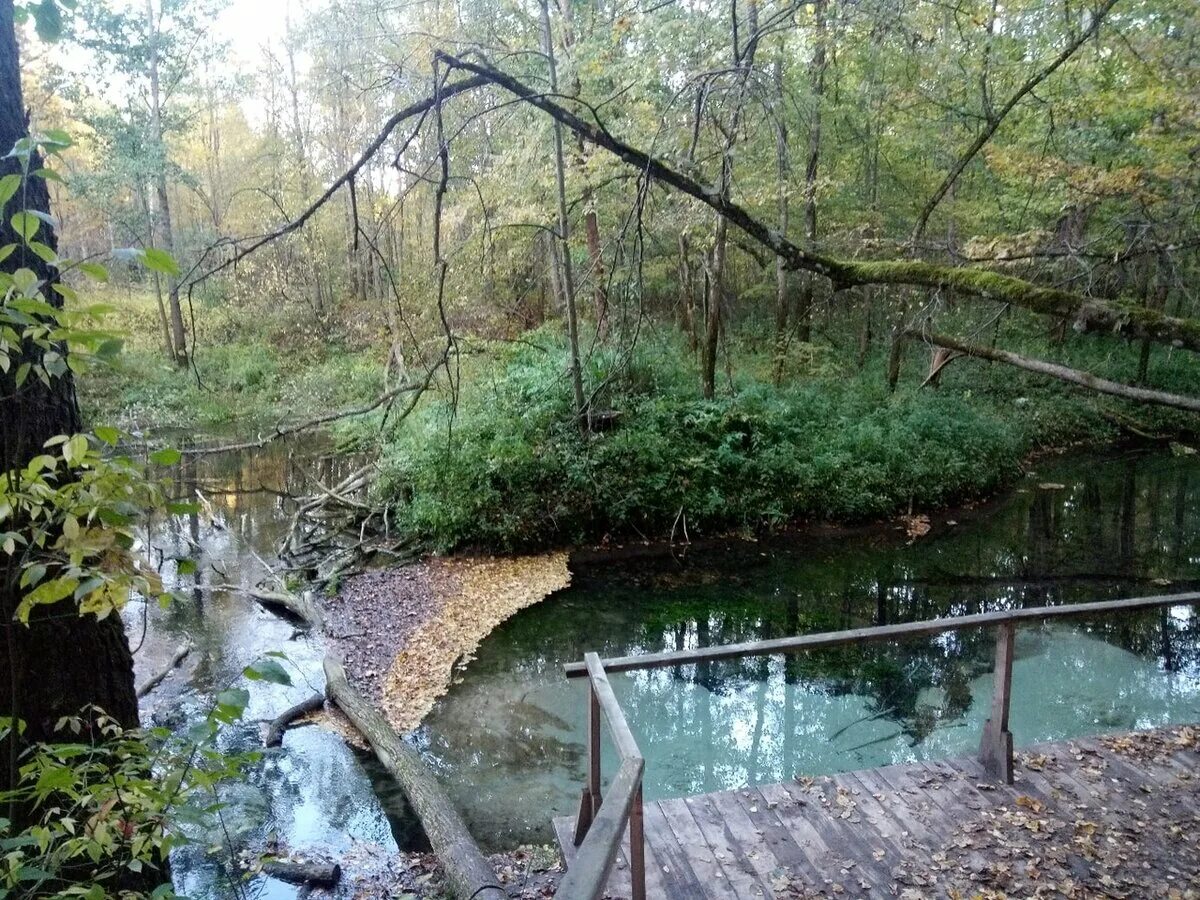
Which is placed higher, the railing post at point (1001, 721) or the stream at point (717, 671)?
the railing post at point (1001, 721)

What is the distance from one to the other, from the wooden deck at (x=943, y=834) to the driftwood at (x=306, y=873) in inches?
88.0

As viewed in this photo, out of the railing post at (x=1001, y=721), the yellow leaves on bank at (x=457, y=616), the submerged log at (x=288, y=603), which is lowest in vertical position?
the yellow leaves on bank at (x=457, y=616)

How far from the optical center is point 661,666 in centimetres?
401

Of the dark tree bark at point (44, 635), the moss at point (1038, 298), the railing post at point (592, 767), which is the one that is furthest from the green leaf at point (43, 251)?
the moss at point (1038, 298)

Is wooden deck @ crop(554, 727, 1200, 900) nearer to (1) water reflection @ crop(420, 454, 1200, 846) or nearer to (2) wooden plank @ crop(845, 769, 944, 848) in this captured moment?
(2) wooden plank @ crop(845, 769, 944, 848)

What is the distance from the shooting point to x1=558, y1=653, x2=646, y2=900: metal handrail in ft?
6.19

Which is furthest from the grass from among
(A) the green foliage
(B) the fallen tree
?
(B) the fallen tree

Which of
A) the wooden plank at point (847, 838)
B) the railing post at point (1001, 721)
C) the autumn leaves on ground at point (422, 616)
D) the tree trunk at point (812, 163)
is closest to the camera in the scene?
the wooden plank at point (847, 838)

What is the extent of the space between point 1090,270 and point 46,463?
200 inches

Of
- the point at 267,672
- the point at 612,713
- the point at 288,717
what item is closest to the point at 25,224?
the point at 267,672

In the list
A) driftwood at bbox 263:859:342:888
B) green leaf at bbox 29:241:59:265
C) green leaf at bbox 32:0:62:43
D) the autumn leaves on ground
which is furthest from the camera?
the autumn leaves on ground

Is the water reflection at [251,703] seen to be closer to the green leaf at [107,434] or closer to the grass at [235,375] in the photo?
the green leaf at [107,434]

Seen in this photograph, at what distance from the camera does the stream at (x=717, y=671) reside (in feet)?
21.6

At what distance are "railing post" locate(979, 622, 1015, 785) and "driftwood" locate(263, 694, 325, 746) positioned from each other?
239 inches
